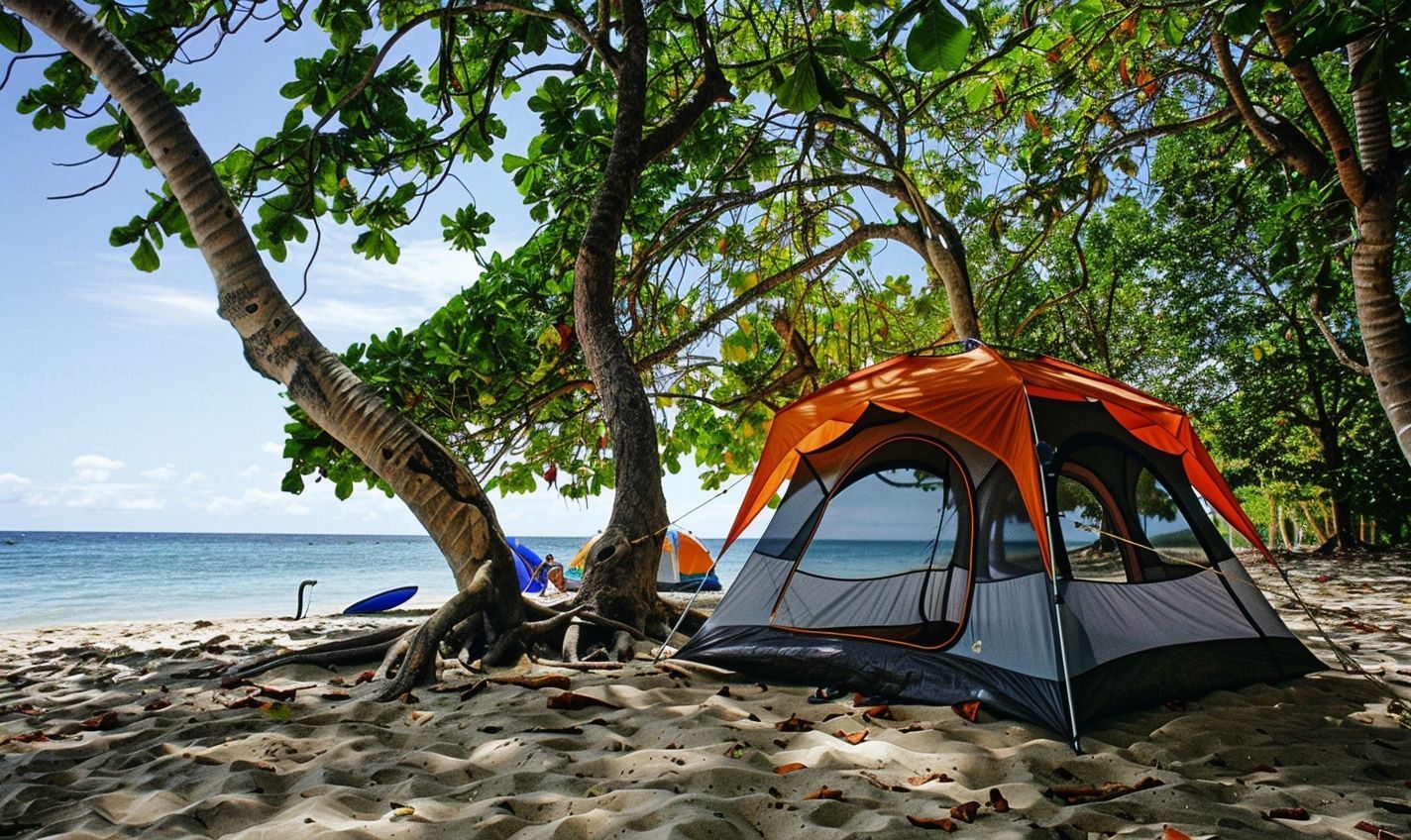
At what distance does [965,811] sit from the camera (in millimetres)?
1991

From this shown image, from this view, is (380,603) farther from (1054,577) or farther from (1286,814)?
(1286,814)

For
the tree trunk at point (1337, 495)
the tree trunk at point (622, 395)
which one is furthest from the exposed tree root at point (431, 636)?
the tree trunk at point (1337, 495)

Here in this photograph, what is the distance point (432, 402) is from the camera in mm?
5891

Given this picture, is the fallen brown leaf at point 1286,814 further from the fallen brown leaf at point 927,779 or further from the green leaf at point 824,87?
the green leaf at point 824,87

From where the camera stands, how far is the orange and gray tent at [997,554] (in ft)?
10.6

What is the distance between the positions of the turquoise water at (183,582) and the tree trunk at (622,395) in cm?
882

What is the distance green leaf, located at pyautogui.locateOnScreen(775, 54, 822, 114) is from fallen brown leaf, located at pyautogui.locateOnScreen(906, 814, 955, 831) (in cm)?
167

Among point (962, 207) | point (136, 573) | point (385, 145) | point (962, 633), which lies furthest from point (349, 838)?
point (136, 573)

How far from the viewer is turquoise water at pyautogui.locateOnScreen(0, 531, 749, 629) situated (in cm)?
1534

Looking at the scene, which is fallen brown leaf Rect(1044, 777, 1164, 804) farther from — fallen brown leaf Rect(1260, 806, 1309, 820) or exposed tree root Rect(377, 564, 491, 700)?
exposed tree root Rect(377, 564, 491, 700)

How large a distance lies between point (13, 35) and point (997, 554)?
17.5 feet

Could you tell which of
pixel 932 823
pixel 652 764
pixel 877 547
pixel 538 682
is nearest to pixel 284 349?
pixel 538 682

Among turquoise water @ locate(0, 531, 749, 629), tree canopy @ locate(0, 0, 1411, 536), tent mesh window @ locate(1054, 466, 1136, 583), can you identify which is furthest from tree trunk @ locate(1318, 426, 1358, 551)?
tent mesh window @ locate(1054, 466, 1136, 583)

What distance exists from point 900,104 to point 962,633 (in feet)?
10.8
